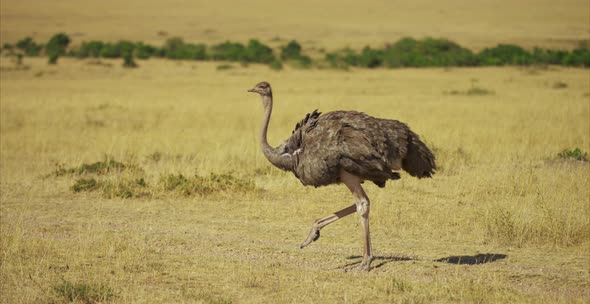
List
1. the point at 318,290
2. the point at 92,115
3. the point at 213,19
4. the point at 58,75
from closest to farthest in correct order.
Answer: the point at 318,290 < the point at 92,115 < the point at 58,75 < the point at 213,19

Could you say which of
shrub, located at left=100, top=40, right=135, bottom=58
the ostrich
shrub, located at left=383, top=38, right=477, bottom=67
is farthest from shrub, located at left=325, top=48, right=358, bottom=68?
the ostrich

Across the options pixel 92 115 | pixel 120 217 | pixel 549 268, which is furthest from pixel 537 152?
pixel 92 115

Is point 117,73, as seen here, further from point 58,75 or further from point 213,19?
point 213,19

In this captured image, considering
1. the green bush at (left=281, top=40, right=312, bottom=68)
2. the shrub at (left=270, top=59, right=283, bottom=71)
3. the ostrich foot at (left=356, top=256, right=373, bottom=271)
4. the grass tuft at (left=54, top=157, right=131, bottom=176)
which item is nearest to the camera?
the ostrich foot at (left=356, top=256, right=373, bottom=271)

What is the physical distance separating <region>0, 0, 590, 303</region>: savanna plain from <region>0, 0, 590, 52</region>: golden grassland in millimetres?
24471

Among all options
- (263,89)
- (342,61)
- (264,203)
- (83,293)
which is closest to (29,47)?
(342,61)

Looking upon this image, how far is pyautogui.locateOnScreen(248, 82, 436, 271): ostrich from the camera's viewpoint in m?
7.37

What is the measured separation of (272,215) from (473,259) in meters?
2.77

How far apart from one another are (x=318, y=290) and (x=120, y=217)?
383 cm

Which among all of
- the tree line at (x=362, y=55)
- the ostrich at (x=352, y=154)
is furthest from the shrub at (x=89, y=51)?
the ostrich at (x=352, y=154)

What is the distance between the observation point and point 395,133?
761 centimetres

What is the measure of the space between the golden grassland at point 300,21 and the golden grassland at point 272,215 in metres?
26.6

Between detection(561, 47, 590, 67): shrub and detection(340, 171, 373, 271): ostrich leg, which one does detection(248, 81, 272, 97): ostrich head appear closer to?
detection(340, 171, 373, 271): ostrich leg

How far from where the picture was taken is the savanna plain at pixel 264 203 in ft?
23.1
